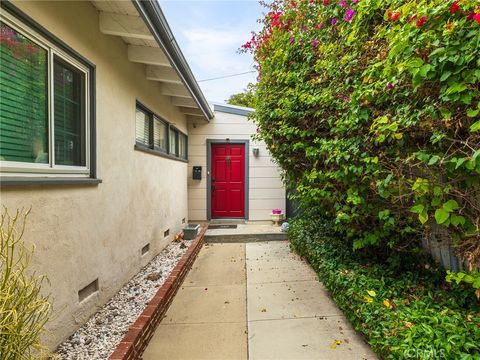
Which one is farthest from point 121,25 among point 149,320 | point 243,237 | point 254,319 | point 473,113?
point 243,237

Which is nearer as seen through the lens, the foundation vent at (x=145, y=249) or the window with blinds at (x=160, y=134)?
the foundation vent at (x=145, y=249)

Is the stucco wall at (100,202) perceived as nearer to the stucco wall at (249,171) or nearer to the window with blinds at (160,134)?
the window with blinds at (160,134)

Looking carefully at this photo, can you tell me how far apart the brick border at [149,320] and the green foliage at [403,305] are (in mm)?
1872

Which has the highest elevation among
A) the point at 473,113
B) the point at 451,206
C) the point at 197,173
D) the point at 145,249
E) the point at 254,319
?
the point at 473,113

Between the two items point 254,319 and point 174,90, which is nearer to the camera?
point 254,319

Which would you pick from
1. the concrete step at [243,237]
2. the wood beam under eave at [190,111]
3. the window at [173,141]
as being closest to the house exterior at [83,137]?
the window at [173,141]

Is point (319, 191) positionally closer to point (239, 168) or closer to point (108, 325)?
point (108, 325)

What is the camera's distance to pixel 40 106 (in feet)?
7.23

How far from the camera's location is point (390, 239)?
318 cm

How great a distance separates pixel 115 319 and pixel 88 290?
1.27 ft

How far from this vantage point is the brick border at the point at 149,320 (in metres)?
2.24

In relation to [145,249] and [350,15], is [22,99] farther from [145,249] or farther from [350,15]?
[145,249]

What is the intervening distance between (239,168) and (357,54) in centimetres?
553

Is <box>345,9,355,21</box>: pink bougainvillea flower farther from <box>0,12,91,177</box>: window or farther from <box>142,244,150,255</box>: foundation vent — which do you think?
<box>142,244,150,255</box>: foundation vent
